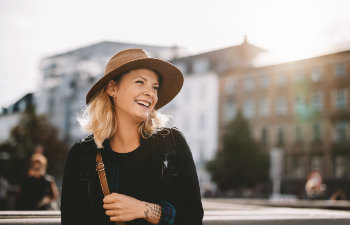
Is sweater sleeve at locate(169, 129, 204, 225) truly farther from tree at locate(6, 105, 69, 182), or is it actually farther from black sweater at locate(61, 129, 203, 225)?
tree at locate(6, 105, 69, 182)

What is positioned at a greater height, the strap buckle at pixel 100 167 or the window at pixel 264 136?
the window at pixel 264 136

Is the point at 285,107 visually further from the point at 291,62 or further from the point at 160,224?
the point at 160,224

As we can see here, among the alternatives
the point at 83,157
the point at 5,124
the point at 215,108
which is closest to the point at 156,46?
the point at 215,108

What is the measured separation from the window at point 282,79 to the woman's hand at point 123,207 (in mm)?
46021

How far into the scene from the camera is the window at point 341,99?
43000mm

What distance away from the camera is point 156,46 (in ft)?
215

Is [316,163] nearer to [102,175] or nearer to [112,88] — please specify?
[112,88]

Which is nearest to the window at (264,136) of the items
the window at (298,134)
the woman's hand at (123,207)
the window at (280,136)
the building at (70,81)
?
the window at (280,136)

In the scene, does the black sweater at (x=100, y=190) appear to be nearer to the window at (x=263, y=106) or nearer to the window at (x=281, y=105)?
the window at (x=281, y=105)

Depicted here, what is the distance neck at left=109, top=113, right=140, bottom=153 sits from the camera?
2535 millimetres

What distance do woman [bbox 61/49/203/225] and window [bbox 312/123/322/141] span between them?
43504 millimetres

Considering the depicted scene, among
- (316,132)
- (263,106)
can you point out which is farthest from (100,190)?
(263,106)

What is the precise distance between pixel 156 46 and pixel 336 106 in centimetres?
2826

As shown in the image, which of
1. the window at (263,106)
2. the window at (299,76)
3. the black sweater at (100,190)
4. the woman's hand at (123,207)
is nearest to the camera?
the woman's hand at (123,207)
